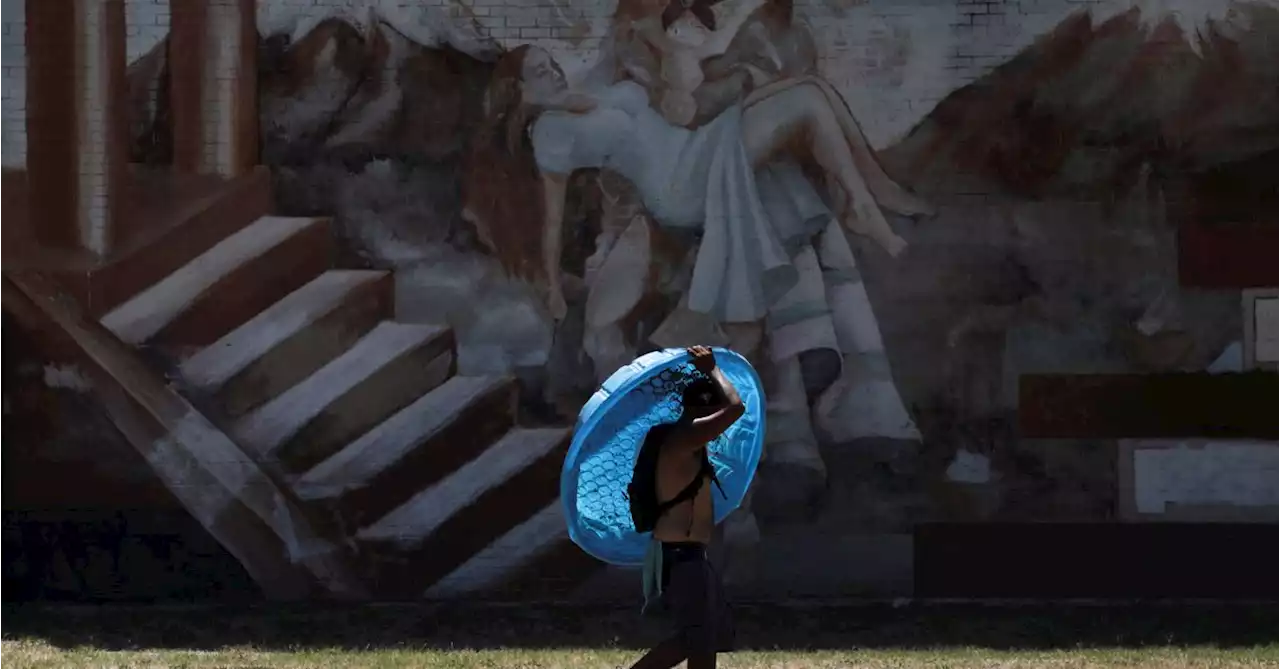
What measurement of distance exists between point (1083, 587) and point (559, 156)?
4549 millimetres

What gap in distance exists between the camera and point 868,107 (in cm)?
1100

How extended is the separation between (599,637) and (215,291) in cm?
351

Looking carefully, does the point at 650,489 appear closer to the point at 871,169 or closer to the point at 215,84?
the point at 871,169

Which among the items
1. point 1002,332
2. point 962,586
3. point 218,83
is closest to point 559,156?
point 218,83

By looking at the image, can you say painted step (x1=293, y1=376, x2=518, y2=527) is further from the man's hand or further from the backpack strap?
the man's hand

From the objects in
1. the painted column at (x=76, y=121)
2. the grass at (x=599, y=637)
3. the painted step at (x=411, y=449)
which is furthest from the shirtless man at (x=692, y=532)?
the painted column at (x=76, y=121)

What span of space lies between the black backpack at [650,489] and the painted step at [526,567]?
14.5 ft

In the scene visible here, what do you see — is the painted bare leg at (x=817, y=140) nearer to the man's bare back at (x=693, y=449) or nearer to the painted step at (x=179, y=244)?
the painted step at (x=179, y=244)

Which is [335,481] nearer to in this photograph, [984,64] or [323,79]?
[323,79]

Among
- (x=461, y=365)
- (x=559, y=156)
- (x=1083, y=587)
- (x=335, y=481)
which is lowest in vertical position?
(x=1083, y=587)

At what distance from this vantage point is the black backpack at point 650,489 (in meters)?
6.53

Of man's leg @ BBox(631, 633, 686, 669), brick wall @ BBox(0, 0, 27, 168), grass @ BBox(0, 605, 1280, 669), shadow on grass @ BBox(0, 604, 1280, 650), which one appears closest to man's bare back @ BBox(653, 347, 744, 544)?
man's leg @ BBox(631, 633, 686, 669)

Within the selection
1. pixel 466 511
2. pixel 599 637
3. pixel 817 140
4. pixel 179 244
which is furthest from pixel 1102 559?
pixel 179 244

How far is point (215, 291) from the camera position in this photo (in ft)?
35.9
